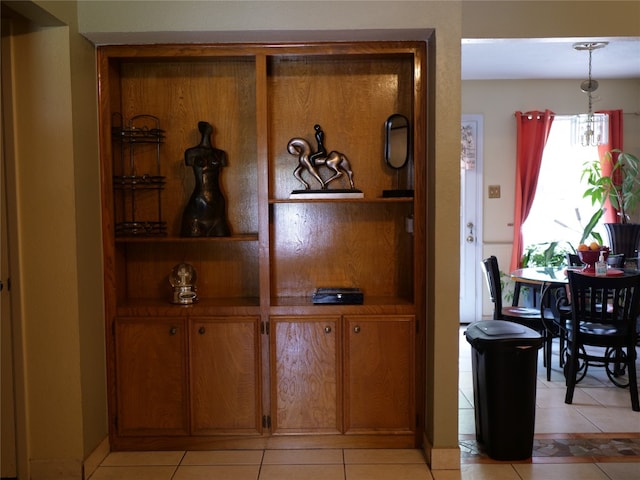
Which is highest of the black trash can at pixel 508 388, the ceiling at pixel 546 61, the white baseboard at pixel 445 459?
the ceiling at pixel 546 61

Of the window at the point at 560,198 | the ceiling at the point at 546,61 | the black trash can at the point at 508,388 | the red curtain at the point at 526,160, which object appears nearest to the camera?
the black trash can at the point at 508,388

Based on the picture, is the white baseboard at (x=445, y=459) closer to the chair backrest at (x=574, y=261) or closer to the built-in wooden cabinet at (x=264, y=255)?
the built-in wooden cabinet at (x=264, y=255)

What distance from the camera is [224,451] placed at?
3.27 metres

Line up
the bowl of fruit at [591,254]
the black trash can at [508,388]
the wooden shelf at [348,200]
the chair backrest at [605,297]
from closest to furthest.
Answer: the black trash can at [508,388] < the wooden shelf at [348,200] < the chair backrest at [605,297] < the bowl of fruit at [591,254]

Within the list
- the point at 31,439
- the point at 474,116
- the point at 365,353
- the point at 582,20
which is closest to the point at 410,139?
the point at 365,353

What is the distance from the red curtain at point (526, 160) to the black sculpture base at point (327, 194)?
347 cm

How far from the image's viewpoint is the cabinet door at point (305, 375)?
3250 mm

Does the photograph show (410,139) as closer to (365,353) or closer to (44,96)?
(365,353)

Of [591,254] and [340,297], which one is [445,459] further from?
[591,254]

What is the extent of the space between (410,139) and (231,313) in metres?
1.35

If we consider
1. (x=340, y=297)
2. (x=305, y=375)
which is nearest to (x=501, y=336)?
(x=340, y=297)

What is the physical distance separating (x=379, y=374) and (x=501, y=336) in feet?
2.17

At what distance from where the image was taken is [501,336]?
3135 millimetres

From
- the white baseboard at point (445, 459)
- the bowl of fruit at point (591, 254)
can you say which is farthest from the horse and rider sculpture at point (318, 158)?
the bowl of fruit at point (591, 254)
